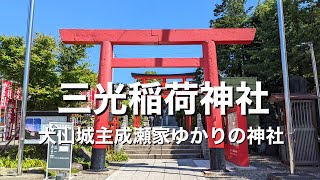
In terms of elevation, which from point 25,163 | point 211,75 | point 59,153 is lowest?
point 25,163

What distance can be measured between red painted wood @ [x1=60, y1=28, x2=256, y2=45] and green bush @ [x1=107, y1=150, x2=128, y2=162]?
5.57 metres

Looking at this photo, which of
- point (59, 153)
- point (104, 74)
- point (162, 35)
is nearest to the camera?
point (59, 153)

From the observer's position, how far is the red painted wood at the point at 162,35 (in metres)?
10.4

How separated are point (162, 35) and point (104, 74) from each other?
239 centimetres

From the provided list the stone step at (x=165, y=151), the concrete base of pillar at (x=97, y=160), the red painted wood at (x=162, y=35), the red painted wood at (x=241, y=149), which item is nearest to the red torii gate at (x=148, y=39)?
the red painted wood at (x=162, y=35)

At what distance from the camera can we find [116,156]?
13562 mm

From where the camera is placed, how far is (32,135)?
11.0 m

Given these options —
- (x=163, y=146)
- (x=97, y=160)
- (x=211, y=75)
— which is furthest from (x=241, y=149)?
(x=163, y=146)

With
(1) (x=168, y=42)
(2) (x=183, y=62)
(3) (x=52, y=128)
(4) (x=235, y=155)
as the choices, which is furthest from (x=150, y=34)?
(4) (x=235, y=155)

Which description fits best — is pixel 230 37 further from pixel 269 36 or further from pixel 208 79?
pixel 269 36

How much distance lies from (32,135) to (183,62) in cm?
605

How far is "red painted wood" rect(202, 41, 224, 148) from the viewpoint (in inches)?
384

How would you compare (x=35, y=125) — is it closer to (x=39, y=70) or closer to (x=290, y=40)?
(x=39, y=70)

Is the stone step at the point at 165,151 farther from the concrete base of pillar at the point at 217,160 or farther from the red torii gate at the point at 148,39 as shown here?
the red torii gate at the point at 148,39
